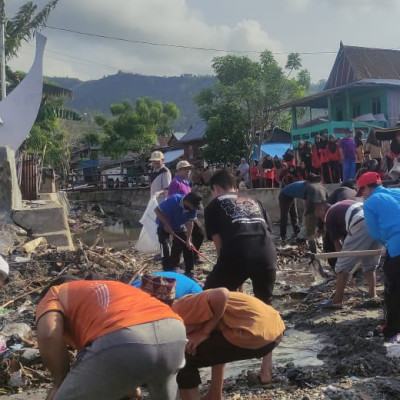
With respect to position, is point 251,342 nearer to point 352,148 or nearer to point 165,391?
point 165,391

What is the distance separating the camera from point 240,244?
4059mm

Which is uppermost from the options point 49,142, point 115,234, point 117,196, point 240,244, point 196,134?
point 196,134

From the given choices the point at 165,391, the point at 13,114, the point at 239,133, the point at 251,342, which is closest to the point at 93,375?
the point at 165,391

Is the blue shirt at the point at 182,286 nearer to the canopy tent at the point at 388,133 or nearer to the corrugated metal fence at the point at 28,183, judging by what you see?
the canopy tent at the point at 388,133

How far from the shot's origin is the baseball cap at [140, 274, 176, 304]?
10.1 ft

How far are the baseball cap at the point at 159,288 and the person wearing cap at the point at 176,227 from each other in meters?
3.79

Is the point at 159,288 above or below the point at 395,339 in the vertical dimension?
above

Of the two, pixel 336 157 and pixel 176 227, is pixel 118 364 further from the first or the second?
pixel 336 157

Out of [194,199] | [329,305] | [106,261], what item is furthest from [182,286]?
[106,261]

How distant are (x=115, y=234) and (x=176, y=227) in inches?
427

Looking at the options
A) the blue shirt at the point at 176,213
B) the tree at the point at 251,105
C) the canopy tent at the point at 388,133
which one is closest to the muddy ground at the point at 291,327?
the blue shirt at the point at 176,213

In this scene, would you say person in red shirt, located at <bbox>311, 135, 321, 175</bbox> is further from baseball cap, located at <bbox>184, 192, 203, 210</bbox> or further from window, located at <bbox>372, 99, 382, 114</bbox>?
window, located at <bbox>372, 99, 382, 114</bbox>

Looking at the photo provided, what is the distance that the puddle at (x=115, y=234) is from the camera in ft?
49.1

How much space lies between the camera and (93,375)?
92.7 inches
